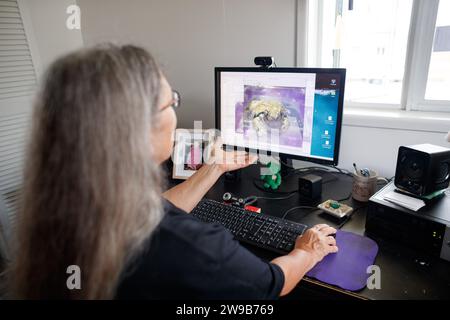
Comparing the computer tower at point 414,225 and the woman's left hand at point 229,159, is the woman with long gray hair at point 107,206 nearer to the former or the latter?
the computer tower at point 414,225

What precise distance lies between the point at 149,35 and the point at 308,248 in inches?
58.0

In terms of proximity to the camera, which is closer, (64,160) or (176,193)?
(64,160)

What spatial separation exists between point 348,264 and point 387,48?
39.9 inches

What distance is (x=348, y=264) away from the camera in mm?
847

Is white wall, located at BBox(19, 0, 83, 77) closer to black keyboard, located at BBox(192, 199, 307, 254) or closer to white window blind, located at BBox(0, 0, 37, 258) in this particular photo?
white window blind, located at BBox(0, 0, 37, 258)

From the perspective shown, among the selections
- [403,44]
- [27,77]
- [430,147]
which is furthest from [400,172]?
[27,77]

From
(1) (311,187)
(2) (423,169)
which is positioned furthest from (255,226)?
(2) (423,169)

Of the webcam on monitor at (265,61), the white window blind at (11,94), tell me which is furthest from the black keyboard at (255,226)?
the white window blind at (11,94)

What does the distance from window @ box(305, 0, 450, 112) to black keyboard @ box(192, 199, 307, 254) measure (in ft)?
2.58

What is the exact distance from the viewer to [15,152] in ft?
5.90

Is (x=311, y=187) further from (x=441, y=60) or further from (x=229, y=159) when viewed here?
(x=441, y=60)

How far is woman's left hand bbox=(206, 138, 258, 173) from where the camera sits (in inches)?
49.7
